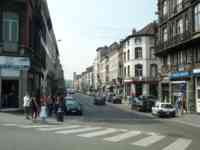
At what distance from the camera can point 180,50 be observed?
132 feet

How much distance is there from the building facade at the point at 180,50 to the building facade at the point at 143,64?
2589 cm

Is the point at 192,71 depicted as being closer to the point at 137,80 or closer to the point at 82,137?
the point at 82,137

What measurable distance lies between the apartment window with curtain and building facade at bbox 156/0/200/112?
16736 mm

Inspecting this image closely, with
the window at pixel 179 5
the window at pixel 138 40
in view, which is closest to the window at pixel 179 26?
the window at pixel 179 5

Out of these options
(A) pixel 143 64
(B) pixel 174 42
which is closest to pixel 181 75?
(B) pixel 174 42

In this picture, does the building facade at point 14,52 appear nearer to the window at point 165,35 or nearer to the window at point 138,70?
the window at point 165,35

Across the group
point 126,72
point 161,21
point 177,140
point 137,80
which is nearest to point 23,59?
point 177,140

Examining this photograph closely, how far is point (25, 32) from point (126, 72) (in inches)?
2038

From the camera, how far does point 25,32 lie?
30.3m

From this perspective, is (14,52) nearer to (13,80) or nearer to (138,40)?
(13,80)

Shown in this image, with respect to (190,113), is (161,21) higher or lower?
higher

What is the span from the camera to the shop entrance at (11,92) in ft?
97.9

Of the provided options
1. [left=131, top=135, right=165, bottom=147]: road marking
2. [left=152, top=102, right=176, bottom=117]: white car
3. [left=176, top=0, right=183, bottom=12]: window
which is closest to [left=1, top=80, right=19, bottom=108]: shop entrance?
[left=152, top=102, right=176, bottom=117]: white car

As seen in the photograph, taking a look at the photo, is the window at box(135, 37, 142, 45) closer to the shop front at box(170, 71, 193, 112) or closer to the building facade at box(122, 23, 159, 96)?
the building facade at box(122, 23, 159, 96)
